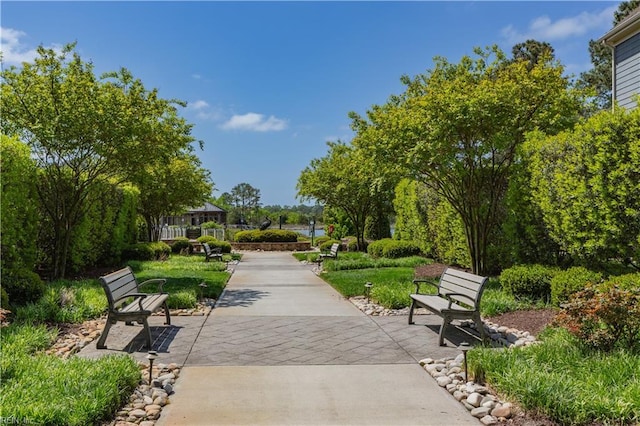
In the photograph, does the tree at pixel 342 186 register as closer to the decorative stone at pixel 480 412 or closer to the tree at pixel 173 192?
the tree at pixel 173 192

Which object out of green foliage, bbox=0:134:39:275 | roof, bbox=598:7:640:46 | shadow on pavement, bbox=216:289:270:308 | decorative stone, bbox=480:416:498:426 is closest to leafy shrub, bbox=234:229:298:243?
shadow on pavement, bbox=216:289:270:308

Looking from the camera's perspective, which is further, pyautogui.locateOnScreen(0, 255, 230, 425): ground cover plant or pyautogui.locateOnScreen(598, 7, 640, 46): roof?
pyautogui.locateOnScreen(598, 7, 640, 46): roof

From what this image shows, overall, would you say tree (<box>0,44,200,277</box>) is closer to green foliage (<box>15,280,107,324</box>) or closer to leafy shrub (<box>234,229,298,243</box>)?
green foliage (<box>15,280,107,324</box>)

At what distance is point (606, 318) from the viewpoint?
15.8 feet

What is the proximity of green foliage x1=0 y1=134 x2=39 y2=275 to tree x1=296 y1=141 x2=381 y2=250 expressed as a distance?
13843 millimetres

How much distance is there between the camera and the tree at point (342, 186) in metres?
22.0

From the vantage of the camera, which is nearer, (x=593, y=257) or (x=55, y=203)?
(x=593, y=257)

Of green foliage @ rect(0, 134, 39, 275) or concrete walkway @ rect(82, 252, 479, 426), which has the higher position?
green foliage @ rect(0, 134, 39, 275)

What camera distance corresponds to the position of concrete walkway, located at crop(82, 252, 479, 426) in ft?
13.1

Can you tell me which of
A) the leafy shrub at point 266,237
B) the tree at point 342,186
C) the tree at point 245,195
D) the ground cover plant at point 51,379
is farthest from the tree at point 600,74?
the tree at point 245,195

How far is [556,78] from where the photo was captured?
10750 mm

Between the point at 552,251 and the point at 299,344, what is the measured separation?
5.61 m

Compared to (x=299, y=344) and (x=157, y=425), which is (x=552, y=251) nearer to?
(x=299, y=344)

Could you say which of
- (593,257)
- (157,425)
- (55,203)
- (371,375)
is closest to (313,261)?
(55,203)
